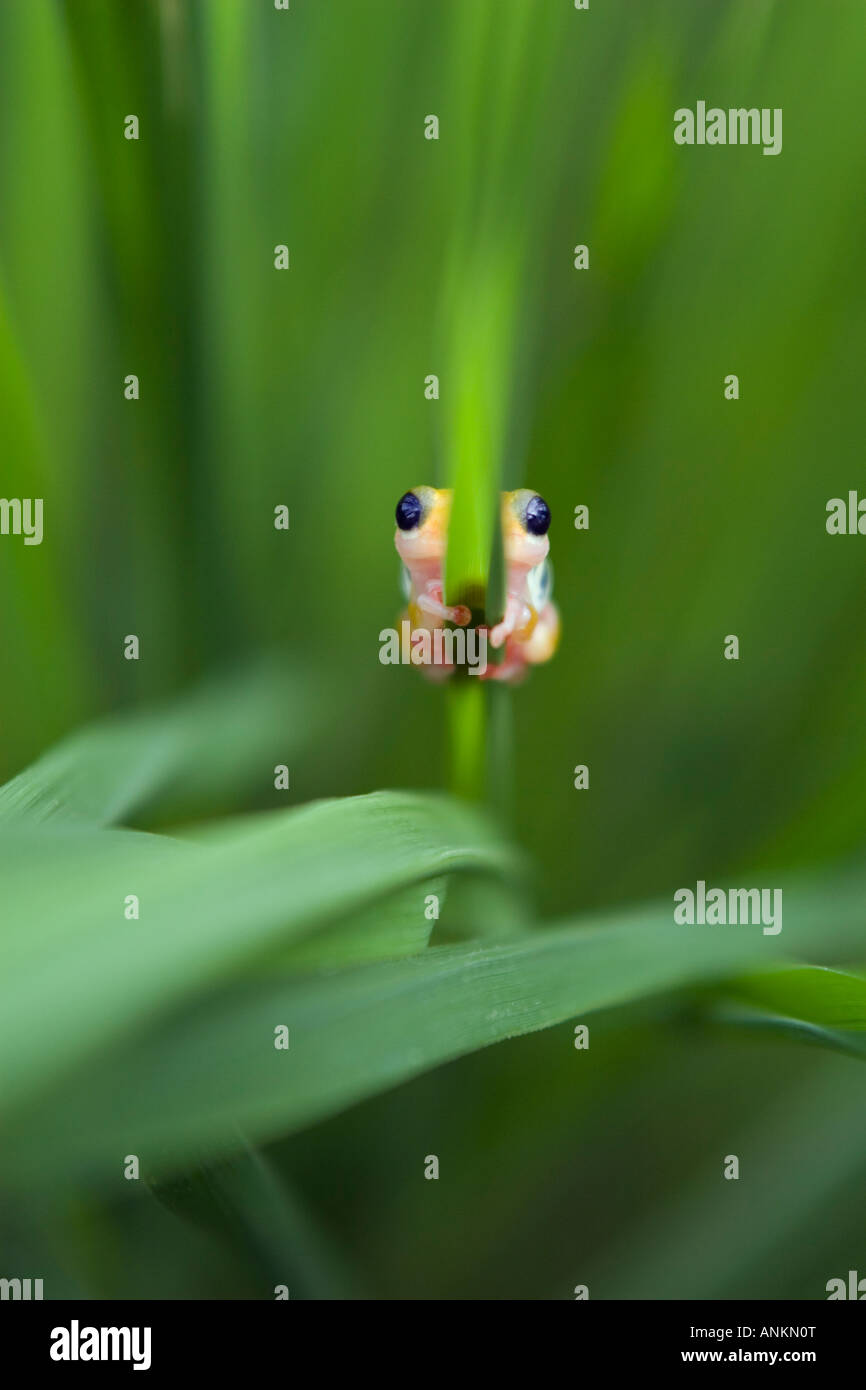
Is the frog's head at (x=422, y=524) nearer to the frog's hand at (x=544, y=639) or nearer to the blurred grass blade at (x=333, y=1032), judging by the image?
the frog's hand at (x=544, y=639)

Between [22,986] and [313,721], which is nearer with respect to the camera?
[22,986]

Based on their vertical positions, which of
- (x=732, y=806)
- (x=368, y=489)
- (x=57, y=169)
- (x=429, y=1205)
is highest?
(x=57, y=169)

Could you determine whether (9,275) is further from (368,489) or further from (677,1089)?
(677,1089)

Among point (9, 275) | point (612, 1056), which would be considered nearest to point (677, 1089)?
point (612, 1056)
